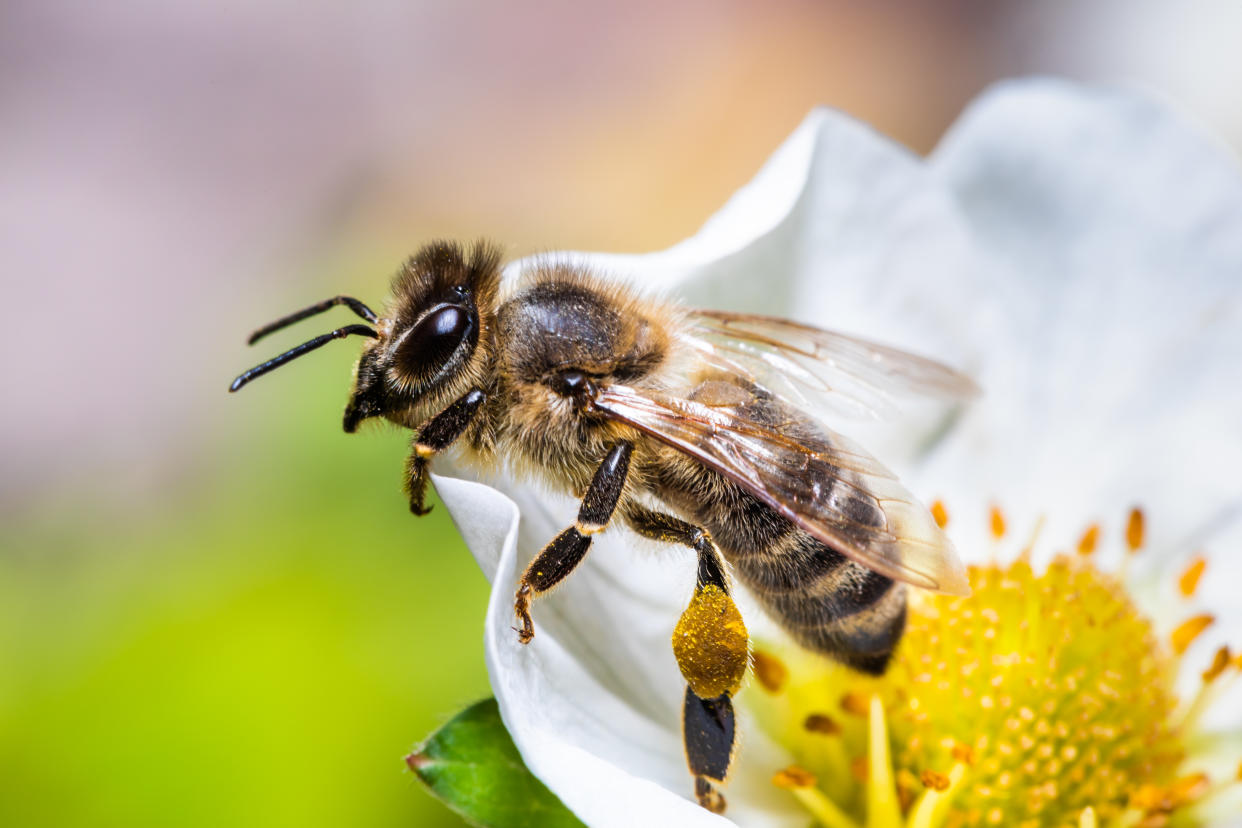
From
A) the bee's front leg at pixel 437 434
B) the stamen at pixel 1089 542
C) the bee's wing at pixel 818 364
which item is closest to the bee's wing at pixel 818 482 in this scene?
the bee's front leg at pixel 437 434

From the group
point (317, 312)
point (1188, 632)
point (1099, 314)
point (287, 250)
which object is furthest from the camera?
point (287, 250)

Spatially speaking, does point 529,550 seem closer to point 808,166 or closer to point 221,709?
point 808,166

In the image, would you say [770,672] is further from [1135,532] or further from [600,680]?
[1135,532]

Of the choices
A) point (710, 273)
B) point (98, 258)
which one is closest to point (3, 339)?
point (98, 258)

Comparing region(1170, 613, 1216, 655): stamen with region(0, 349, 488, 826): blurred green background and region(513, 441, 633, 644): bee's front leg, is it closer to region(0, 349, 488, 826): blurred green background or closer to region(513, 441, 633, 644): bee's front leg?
region(513, 441, 633, 644): bee's front leg

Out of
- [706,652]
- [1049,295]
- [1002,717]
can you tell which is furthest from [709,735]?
[1049,295]

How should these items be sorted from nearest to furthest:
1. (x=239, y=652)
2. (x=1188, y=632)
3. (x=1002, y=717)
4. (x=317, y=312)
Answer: (x=317, y=312) → (x=1002, y=717) → (x=1188, y=632) → (x=239, y=652)
